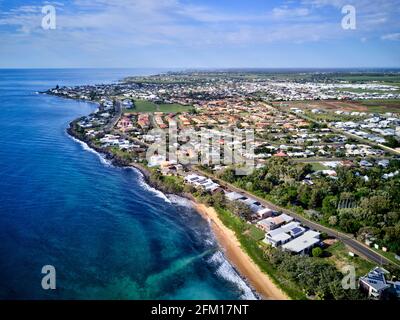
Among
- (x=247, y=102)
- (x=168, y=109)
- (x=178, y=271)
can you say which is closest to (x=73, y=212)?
(x=178, y=271)

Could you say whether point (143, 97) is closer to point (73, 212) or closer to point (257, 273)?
point (73, 212)

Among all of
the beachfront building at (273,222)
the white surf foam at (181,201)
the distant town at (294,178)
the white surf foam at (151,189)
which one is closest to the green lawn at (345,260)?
the distant town at (294,178)

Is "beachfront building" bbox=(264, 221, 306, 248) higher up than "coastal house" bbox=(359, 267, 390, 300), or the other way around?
"beachfront building" bbox=(264, 221, 306, 248)

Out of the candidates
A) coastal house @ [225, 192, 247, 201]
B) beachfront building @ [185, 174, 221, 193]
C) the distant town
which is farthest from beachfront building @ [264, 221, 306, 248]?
beachfront building @ [185, 174, 221, 193]

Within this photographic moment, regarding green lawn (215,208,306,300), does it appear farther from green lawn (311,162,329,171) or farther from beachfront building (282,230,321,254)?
green lawn (311,162,329,171)

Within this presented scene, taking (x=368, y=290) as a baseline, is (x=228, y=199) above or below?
above

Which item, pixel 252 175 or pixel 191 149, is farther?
pixel 191 149

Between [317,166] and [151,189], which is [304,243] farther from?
[317,166]
